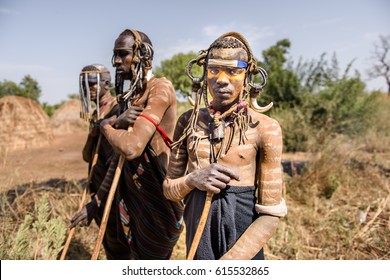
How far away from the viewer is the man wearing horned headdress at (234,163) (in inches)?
56.1

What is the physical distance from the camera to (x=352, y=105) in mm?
9750

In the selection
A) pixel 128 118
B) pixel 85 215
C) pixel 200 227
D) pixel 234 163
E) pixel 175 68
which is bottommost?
pixel 85 215

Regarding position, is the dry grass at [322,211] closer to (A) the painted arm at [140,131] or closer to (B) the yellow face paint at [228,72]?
(A) the painted arm at [140,131]

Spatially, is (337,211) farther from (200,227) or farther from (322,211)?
(200,227)

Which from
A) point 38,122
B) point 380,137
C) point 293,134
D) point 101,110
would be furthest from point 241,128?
point 38,122

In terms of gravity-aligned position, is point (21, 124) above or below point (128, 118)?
below

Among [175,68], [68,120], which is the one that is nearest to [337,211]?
[175,68]

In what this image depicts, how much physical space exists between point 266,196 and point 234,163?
197 millimetres

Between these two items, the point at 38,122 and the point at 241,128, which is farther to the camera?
the point at 38,122

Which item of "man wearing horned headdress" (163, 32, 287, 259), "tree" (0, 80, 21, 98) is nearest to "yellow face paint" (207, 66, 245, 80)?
"man wearing horned headdress" (163, 32, 287, 259)

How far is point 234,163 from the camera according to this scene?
147cm
